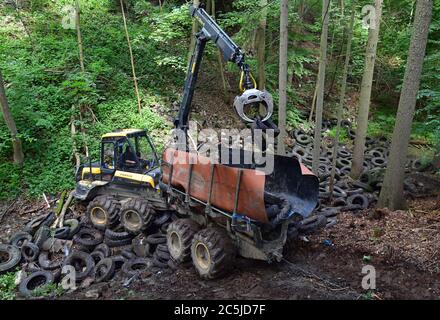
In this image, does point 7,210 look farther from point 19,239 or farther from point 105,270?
point 105,270

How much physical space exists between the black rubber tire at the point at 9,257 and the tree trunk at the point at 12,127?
12.7ft

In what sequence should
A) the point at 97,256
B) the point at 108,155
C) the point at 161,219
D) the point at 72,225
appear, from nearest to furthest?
the point at 97,256, the point at 161,219, the point at 72,225, the point at 108,155

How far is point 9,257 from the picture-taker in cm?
789

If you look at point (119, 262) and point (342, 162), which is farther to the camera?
point (342, 162)

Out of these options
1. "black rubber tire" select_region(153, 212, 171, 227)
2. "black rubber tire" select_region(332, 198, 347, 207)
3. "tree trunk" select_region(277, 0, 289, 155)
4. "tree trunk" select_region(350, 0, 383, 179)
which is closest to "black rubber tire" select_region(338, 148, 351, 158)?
"tree trunk" select_region(350, 0, 383, 179)

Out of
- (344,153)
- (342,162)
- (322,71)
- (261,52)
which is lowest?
(342,162)

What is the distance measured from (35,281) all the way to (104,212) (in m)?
2.08

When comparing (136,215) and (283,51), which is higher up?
(283,51)

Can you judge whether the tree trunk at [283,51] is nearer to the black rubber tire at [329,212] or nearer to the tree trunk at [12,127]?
the black rubber tire at [329,212]

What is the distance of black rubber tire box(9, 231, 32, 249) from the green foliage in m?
1.02

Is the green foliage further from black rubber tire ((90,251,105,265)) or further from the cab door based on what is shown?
the cab door

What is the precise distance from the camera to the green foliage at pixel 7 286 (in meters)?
6.61

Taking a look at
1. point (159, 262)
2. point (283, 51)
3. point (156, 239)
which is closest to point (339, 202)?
point (283, 51)

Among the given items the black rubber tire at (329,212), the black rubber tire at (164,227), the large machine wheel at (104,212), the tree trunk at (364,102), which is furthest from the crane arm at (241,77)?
the tree trunk at (364,102)
